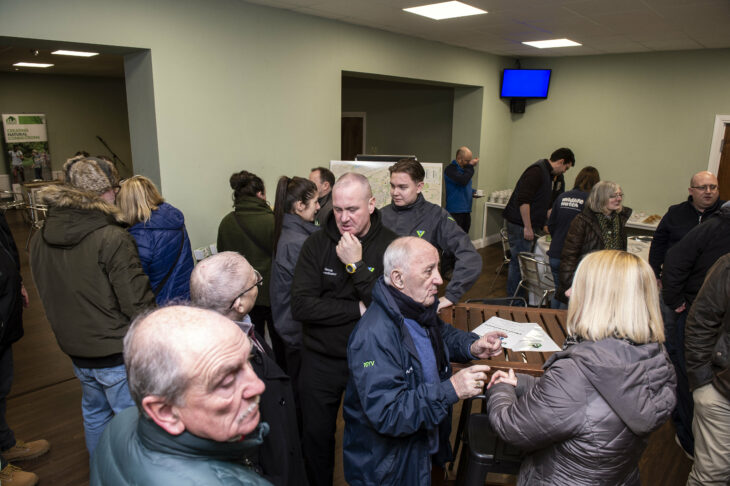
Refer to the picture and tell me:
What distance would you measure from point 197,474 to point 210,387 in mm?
163

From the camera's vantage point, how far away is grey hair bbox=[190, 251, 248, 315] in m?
1.66

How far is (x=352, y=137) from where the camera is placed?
34.6 feet

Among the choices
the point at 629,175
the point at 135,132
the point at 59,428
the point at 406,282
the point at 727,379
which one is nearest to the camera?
the point at 406,282

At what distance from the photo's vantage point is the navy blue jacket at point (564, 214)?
439 centimetres

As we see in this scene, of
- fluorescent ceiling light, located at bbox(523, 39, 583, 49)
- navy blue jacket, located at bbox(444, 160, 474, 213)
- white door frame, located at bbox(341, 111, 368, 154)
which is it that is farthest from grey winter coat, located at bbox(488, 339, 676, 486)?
white door frame, located at bbox(341, 111, 368, 154)

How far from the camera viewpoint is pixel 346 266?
2.15m

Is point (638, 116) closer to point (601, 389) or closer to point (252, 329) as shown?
point (601, 389)

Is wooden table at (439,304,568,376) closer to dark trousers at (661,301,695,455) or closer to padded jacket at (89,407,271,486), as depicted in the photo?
dark trousers at (661,301,695,455)

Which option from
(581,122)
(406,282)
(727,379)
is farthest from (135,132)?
(581,122)

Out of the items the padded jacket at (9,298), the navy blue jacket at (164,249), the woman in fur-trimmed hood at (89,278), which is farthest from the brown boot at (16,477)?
the navy blue jacket at (164,249)

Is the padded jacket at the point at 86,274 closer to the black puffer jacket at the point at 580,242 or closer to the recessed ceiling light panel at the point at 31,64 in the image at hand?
the black puffer jacket at the point at 580,242

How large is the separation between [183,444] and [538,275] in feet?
14.9

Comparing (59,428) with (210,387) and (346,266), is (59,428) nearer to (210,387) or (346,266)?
(346,266)

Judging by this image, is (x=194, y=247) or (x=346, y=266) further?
(x=194, y=247)
